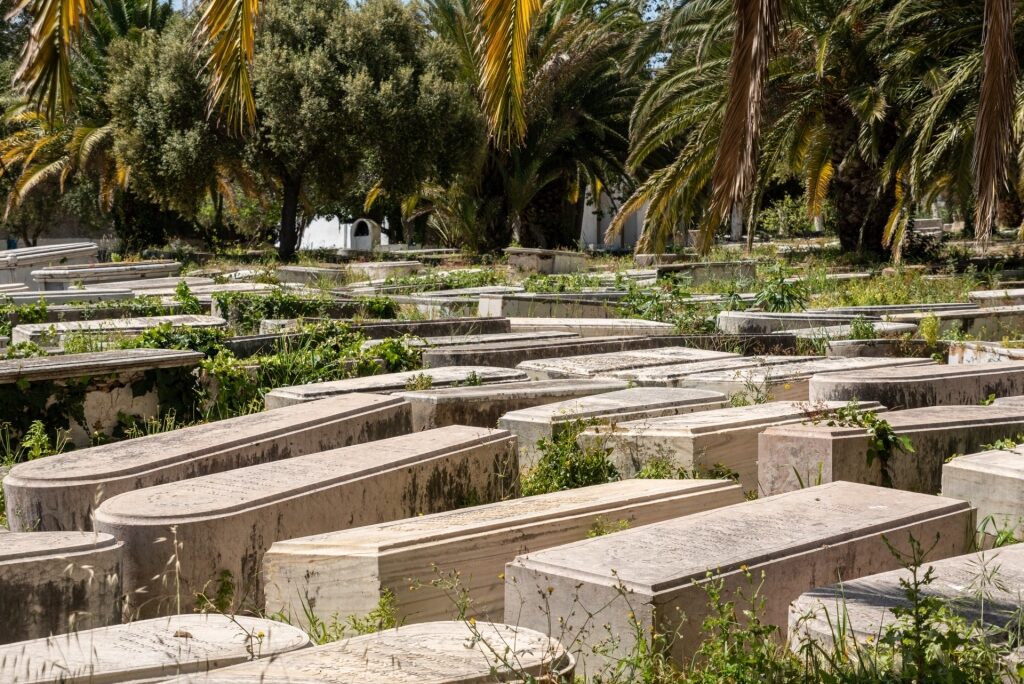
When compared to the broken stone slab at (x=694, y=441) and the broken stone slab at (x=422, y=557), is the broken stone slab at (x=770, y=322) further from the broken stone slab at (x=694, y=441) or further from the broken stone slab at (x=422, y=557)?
the broken stone slab at (x=422, y=557)

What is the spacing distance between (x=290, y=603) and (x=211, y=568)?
1.12ft

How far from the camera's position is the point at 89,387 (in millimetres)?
5875

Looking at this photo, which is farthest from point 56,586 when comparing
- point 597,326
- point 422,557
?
point 597,326

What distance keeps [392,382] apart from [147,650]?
353 cm

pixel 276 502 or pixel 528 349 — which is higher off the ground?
pixel 528 349

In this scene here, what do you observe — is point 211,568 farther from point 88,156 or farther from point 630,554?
point 88,156

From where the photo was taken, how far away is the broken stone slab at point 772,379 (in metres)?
5.91

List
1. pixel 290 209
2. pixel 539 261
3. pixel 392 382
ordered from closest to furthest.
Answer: pixel 392 382 → pixel 539 261 → pixel 290 209

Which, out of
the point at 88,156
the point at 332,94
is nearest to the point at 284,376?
the point at 332,94

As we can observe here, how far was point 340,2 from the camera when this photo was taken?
23766 mm

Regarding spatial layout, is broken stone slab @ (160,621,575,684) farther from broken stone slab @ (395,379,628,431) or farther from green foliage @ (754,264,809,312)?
green foliage @ (754,264,809,312)

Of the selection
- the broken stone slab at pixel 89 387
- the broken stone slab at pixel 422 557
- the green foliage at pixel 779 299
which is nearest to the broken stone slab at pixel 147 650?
the broken stone slab at pixel 422 557

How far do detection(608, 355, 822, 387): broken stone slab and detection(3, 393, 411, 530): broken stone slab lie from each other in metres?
1.51

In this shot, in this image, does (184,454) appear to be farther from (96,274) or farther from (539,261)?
(539,261)
